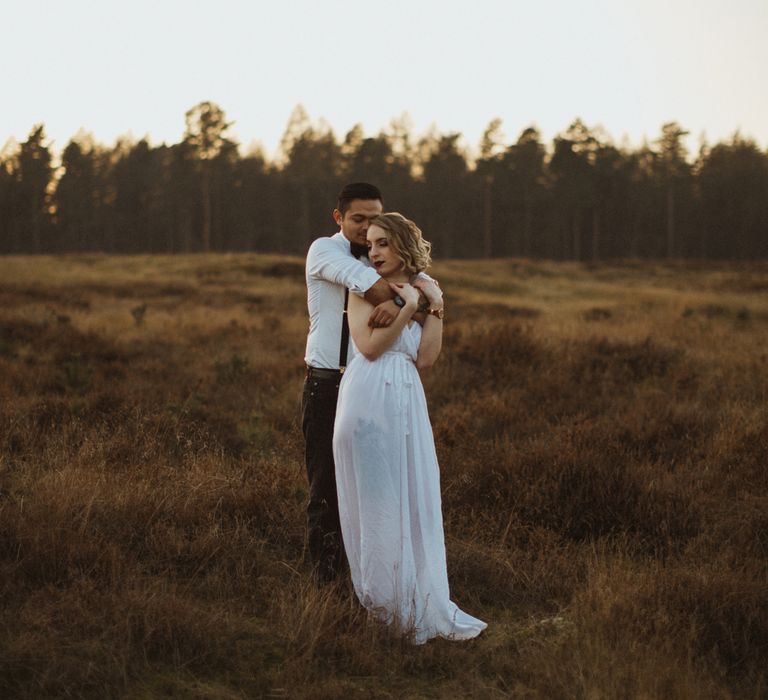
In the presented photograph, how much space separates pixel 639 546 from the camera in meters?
4.72

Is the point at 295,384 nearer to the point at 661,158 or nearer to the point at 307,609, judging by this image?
the point at 307,609

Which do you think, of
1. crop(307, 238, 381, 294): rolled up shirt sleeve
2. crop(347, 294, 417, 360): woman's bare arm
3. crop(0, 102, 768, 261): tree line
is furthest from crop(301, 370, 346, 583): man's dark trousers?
crop(0, 102, 768, 261): tree line

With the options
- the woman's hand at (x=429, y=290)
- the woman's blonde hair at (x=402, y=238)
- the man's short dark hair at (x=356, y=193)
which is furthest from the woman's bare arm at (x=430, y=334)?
the man's short dark hair at (x=356, y=193)

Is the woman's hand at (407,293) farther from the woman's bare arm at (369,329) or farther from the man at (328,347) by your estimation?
the man at (328,347)

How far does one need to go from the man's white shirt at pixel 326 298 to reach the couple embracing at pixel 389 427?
0.04 ft

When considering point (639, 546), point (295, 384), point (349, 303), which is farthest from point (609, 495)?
point (295, 384)

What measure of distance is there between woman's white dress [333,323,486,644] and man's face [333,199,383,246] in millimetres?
544

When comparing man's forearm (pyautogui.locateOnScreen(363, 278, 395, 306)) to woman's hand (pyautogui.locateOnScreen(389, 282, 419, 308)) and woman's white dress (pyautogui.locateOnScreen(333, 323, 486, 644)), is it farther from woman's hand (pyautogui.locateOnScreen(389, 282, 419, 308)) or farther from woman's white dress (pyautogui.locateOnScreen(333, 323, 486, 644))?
woman's white dress (pyautogui.locateOnScreen(333, 323, 486, 644))

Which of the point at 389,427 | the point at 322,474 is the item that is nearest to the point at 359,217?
the point at 389,427

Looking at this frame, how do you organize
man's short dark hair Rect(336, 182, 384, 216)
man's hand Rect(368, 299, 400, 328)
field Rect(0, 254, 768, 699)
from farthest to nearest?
man's short dark hair Rect(336, 182, 384, 216), man's hand Rect(368, 299, 400, 328), field Rect(0, 254, 768, 699)

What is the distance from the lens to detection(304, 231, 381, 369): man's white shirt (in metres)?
3.60

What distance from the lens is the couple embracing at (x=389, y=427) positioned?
3436 mm

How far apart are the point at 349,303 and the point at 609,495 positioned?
9.12 ft

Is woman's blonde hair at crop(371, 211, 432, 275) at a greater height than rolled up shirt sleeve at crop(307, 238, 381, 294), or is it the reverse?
woman's blonde hair at crop(371, 211, 432, 275)
